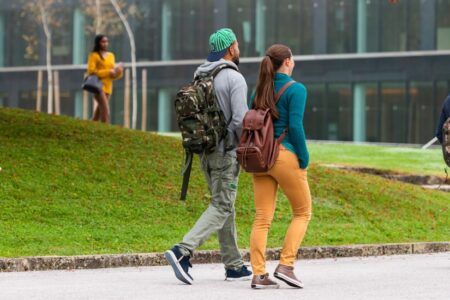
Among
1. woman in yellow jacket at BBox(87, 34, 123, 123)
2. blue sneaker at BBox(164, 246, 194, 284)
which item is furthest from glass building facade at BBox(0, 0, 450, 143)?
blue sneaker at BBox(164, 246, 194, 284)

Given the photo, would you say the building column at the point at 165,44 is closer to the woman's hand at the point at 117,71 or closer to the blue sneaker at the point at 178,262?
the woman's hand at the point at 117,71

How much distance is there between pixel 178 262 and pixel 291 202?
107 centimetres

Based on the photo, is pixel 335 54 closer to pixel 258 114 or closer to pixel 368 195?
pixel 368 195

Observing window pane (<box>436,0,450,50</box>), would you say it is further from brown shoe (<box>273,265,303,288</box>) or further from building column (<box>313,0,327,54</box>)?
brown shoe (<box>273,265,303,288</box>)

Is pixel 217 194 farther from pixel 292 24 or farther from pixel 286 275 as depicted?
pixel 292 24

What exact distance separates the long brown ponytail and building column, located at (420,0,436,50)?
38574mm

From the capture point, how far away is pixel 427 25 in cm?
4891

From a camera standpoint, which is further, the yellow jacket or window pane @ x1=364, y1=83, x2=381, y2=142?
window pane @ x1=364, y1=83, x2=381, y2=142

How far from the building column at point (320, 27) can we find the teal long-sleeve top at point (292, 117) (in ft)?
133

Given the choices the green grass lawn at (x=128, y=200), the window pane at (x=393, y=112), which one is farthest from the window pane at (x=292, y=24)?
the green grass lawn at (x=128, y=200)

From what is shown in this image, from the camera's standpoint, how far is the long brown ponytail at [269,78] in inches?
425

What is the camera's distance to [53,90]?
56.7 metres

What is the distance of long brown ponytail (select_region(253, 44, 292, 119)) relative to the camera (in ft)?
35.4

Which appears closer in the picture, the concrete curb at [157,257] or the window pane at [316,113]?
the concrete curb at [157,257]
